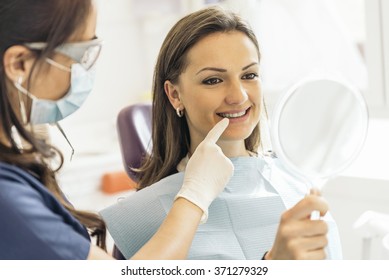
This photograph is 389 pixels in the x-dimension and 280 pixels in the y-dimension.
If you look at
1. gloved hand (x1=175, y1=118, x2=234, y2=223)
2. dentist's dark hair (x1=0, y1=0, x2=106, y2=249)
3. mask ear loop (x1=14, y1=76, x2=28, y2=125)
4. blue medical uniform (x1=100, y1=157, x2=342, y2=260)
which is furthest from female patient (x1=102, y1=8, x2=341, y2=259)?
mask ear loop (x1=14, y1=76, x2=28, y2=125)

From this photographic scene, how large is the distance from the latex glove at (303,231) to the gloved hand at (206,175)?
0.20m

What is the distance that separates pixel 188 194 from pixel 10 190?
1.12 feet

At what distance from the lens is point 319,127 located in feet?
3.64

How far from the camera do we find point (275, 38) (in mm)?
2764

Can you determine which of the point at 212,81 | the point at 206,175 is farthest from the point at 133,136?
the point at 206,175

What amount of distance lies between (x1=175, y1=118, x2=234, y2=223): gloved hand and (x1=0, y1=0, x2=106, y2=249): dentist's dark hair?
257 mm

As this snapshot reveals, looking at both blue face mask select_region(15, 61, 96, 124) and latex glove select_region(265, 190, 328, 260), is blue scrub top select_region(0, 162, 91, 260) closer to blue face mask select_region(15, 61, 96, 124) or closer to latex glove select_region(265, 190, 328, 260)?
blue face mask select_region(15, 61, 96, 124)

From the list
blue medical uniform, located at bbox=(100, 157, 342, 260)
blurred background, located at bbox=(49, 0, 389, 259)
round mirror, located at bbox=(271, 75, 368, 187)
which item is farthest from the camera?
blurred background, located at bbox=(49, 0, 389, 259)

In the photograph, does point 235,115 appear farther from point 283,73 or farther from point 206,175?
point 283,73

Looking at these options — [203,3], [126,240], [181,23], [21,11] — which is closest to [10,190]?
[21,11]

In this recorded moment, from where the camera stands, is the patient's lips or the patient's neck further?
the patient's neck

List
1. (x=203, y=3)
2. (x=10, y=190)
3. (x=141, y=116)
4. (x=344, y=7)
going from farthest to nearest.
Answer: (x=203, y=3) → (x=344, y=7) → (x=141, y=116) → (x=10, y=190)

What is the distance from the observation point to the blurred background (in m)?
2.05
